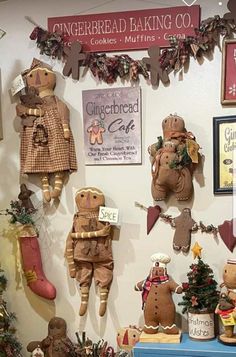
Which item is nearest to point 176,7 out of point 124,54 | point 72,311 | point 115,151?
point 124,54

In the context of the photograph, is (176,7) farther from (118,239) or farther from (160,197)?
(118,239)

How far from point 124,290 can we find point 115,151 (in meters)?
0.62

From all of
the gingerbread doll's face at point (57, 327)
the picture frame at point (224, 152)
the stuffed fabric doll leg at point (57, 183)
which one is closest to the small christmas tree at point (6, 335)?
the gingerbread doll's face at point (57, 327)

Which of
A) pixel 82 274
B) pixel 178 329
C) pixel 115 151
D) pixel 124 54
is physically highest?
pixel 124 54

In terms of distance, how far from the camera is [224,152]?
8.00ft

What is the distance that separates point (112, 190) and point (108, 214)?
12 cm

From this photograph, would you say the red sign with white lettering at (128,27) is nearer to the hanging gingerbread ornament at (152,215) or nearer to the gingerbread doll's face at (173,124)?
the gingerbread doll's face at (173,124)

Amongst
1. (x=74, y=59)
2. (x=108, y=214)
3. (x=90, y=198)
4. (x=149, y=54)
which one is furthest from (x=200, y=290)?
(x=74, y=59)

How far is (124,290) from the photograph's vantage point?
2.58 m

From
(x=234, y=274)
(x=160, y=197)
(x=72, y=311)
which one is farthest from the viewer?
(x=72, y=311)

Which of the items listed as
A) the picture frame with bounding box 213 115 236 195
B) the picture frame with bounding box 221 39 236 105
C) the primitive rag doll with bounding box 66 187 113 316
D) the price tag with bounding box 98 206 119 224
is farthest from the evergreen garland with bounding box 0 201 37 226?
the picture frame with bounding box 221 39 236 105

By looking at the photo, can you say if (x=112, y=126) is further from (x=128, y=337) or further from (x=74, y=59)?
(x=128, y=337)

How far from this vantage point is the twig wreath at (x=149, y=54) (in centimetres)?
243

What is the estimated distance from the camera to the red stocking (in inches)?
103
